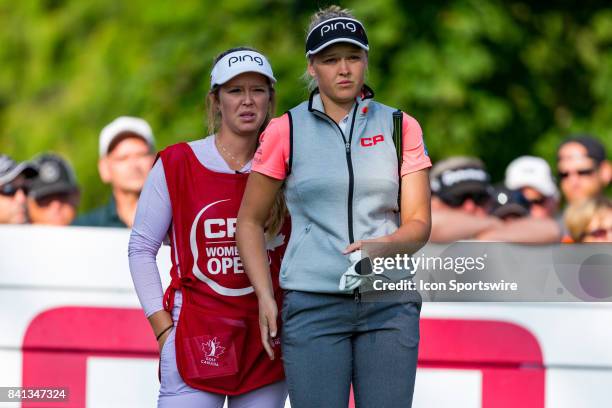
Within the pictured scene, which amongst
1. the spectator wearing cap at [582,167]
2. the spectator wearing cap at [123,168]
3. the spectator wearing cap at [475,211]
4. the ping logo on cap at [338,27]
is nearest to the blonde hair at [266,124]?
the ping logo on cap at [338,27]

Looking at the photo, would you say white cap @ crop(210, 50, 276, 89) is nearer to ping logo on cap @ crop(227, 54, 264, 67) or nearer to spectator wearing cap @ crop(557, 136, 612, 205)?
ping logo on cap @ crop(227, 54, 264, 67)

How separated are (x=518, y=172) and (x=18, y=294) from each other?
306 centimetres

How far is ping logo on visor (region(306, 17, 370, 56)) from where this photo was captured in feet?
9.07

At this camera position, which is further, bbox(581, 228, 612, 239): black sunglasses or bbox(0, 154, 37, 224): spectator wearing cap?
bbox(0, 154, 37, 224): spectator wearing cap

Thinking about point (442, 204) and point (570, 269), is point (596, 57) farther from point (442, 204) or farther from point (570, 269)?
point (570, 269)

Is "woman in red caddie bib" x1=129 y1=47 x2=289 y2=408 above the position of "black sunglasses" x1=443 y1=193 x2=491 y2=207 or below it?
below

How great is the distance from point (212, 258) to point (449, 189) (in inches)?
102

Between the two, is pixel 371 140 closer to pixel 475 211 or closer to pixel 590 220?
pixel 475 211

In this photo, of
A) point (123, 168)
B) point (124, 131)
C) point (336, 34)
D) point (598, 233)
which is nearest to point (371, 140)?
point (336, 34)

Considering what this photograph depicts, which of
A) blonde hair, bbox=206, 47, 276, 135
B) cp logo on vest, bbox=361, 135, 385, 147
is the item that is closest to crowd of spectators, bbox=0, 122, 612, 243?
blonde hair, bbox=206, 47, 276, 135

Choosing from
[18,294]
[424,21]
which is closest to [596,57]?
[424,21]

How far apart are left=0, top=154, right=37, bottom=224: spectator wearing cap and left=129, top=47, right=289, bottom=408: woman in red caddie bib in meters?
2.59

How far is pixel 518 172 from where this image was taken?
19.6ft

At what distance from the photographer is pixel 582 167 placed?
224 inches
